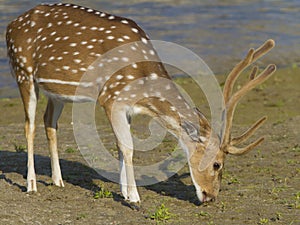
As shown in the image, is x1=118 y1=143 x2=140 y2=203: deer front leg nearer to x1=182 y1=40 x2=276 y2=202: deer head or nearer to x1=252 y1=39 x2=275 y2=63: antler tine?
x1=182 y1=40 x2=276 y2=202: deer head

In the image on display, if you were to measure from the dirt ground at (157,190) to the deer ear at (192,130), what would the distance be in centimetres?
70

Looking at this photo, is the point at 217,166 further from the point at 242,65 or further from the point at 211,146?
the point at 242,65

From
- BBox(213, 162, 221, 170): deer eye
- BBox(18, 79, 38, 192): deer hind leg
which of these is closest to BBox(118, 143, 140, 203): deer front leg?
BBox(213, 162, 221, 170): deer eye

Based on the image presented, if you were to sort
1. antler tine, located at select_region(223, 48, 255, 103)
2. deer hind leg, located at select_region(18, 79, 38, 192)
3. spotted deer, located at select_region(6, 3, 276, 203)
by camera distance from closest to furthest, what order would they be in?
1. antler tine, located at select_region(223, 48, 255, 103)
2. spotted deer, located at select_region(6, 3, 276, 203)
3. deer hind leg, located at select_region(18, 79, 38, 192)

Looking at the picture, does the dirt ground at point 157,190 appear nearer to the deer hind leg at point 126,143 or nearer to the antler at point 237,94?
the deer hind leg at point 126,143

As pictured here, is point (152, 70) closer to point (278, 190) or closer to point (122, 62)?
point (122, 62)

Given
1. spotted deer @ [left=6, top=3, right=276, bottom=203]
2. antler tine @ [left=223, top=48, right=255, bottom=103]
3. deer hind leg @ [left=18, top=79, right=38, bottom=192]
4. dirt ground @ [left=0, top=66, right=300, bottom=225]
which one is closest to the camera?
dirt ground @ [left=0, top=66, right=300, bottom=225]

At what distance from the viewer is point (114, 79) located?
795 cm

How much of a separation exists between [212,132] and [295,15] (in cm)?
1346

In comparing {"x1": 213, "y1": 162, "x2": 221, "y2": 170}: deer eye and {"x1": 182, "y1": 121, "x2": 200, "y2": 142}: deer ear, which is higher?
{"x1": 182, "y1": 121, "x2": 200, "y2": 142}: deer ear

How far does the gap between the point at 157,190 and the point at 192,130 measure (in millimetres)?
993

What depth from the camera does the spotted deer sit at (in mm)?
7887

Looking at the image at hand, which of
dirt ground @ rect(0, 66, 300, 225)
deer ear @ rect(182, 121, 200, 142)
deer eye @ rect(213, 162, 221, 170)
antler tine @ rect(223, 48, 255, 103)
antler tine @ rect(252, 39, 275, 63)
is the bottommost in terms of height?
dirt ground @ rect(0, 66, 300, 225)

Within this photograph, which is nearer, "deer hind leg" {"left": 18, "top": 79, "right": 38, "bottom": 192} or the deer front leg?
the deer front leg
